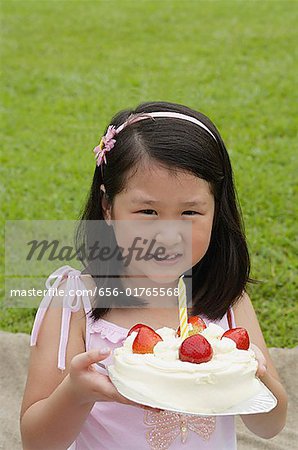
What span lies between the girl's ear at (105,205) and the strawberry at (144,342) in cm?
50

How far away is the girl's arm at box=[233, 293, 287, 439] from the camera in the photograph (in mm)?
2354

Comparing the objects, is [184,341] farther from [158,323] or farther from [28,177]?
[28,177]

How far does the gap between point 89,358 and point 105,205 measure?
24.0 inches

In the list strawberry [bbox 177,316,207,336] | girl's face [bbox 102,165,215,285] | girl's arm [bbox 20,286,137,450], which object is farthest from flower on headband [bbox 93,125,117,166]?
strawberry [bbox 177,316,207,336]

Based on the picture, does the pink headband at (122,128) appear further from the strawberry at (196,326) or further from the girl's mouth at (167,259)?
the strawberry at (196,326)

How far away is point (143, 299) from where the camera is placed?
246cm

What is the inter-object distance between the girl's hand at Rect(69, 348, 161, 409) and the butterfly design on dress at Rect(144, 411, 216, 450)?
1.02ft

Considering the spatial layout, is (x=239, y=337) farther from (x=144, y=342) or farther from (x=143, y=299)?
(x=143, y=299)

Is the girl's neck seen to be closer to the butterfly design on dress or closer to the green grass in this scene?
the butterfly design on dress

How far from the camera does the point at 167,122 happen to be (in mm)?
2287

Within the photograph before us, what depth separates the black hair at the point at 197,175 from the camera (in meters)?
2.23

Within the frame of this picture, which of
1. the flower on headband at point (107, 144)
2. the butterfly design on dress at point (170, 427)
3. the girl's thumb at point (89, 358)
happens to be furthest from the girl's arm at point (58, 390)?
the flower on headband at point (107, 144)

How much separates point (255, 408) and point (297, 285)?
2.31 m

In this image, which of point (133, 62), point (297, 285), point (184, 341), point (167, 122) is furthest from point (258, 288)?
point (133, 62)
